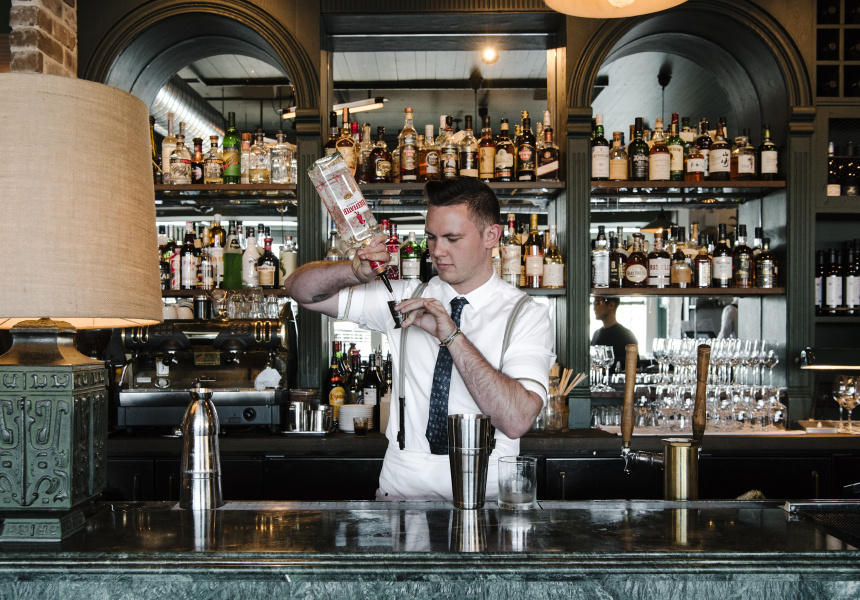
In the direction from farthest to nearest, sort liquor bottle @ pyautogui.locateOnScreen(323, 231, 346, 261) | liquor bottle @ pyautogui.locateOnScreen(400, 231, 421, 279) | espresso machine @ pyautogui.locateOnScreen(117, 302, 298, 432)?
liquor bottle @ pyautogui.locateOnScreen(400, 231, 421, 279)
liquor bottle @ pyautogui.locateOnScreen(323, 231, 346, 261)
espresso machine @ pyautogui.locateOnScreen(117, 302, 298, 432)

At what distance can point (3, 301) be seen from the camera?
1.14 meters

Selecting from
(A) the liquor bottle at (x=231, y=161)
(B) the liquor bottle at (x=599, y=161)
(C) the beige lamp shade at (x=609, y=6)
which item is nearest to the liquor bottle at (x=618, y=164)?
(B) the liquor bottle at (x=599, y=161)

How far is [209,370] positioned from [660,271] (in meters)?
2.14

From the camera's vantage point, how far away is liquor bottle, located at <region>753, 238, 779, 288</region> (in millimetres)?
3346

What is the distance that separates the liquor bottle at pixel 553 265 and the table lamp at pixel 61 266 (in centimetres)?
226

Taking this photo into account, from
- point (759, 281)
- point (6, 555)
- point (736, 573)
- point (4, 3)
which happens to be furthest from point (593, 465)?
point (4, 3)

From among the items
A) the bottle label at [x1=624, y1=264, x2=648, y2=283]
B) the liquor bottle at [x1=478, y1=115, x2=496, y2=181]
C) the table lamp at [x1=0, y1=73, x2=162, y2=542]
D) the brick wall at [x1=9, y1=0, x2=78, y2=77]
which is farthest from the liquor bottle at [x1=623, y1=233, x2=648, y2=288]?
the brick wall at [x1=9, y1=0, x2=78, y2=77]

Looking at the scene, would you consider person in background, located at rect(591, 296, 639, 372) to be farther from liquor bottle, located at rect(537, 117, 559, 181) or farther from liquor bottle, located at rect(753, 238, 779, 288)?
liquor bottle, located at rect(537, 117, 559, 181)

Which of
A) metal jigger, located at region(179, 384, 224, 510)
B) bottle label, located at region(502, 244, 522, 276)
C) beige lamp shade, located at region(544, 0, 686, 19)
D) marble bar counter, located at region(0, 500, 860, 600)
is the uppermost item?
beige lamp shade, located at region(544, 0, 686, 19)

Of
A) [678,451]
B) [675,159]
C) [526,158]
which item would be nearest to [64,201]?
[678,451]

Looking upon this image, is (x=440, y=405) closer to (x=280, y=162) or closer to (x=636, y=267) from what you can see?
(x=636, y=267)

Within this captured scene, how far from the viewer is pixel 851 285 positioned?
3354 mm

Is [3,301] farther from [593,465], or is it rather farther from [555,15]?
[555,15]

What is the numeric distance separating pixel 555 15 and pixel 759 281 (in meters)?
1.60
